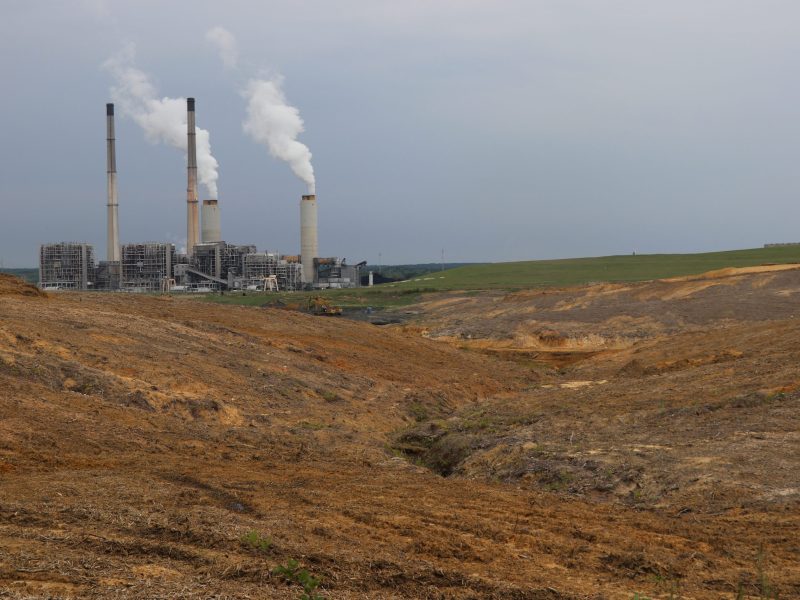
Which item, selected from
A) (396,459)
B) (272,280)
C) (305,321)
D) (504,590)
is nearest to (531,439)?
(396,459)

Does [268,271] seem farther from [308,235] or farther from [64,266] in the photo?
[64,266]

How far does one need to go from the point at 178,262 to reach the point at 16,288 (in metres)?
68.5

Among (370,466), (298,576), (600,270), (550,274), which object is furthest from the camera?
(550,274)

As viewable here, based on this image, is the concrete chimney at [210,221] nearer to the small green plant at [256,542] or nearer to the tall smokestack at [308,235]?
the tall smokestack at [308,235]

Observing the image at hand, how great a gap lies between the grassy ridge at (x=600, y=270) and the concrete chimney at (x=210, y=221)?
2293 cm

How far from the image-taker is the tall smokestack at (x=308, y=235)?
9888 cm

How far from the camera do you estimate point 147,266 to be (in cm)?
9775

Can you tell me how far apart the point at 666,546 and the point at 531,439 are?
7.52m

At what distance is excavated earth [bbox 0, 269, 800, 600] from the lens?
8648 millimetres

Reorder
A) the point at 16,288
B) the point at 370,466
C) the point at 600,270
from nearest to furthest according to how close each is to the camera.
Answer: the point at 370,466, the point at 16,288, the point at 600,270

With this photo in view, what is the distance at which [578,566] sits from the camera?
9.47m

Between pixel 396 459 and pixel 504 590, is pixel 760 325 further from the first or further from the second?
pixel 504 590

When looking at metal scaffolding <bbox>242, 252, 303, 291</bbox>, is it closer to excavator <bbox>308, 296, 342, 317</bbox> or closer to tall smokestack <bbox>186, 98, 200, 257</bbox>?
tall smokestack <bbox>186, 98, 200, 257</bbox>

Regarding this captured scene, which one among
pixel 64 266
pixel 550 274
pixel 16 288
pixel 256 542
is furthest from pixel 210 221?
pixel 256 542
